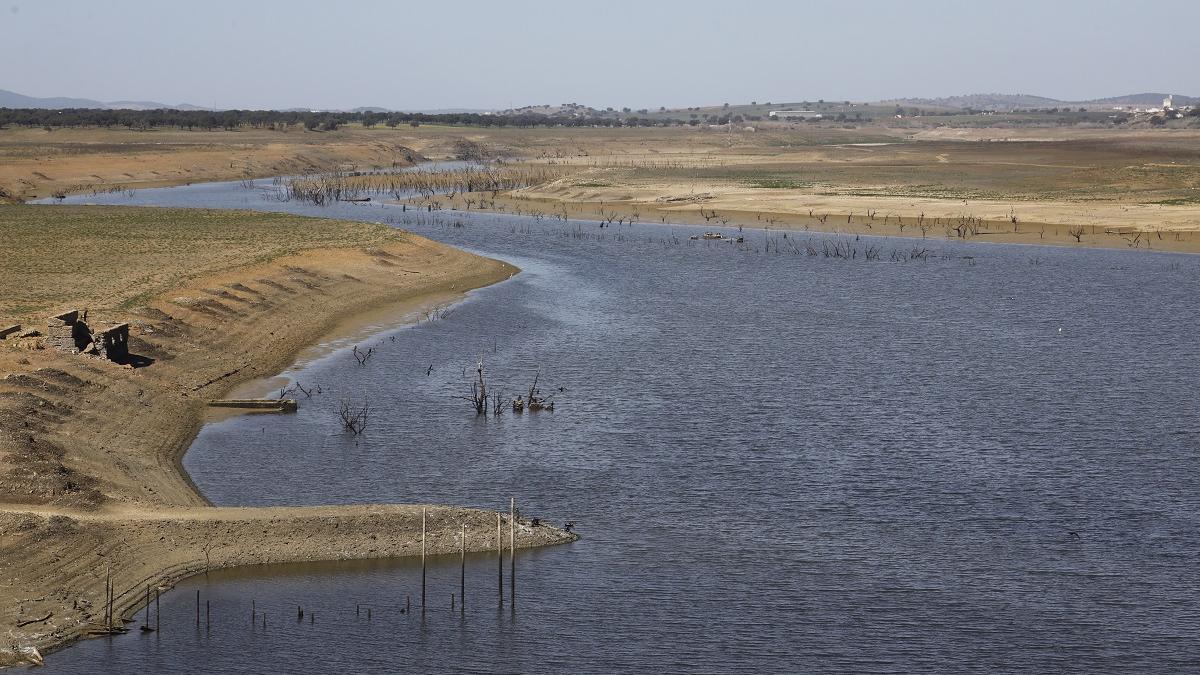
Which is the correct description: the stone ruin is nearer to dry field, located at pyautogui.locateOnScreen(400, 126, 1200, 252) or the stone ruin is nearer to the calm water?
the calm water

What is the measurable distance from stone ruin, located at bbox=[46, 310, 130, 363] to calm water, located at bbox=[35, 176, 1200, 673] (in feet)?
15.3

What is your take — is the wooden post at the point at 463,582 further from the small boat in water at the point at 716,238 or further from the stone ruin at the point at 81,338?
the small boat in water at the point at 716,238

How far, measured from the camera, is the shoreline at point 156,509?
2200 centimetres

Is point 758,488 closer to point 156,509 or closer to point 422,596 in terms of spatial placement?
point 422,596

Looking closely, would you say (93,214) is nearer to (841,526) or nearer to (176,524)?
(176,524)

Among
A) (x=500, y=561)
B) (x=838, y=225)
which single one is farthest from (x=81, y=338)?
(x=838, y=225)

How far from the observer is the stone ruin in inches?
1399

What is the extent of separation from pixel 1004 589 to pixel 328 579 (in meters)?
12.3

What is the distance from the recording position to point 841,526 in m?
26.6

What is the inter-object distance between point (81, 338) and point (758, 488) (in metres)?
19.8

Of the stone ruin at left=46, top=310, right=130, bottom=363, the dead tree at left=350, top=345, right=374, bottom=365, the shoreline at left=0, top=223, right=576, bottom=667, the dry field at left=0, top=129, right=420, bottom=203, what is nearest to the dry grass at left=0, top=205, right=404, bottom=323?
the shoreline at left=0, top=223, right=576, bottom=667

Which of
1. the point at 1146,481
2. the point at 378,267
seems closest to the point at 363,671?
the point at 1146,481

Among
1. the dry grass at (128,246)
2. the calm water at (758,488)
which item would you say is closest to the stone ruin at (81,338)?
the calm water at (758,488)

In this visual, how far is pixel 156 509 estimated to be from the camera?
25.8 metres
